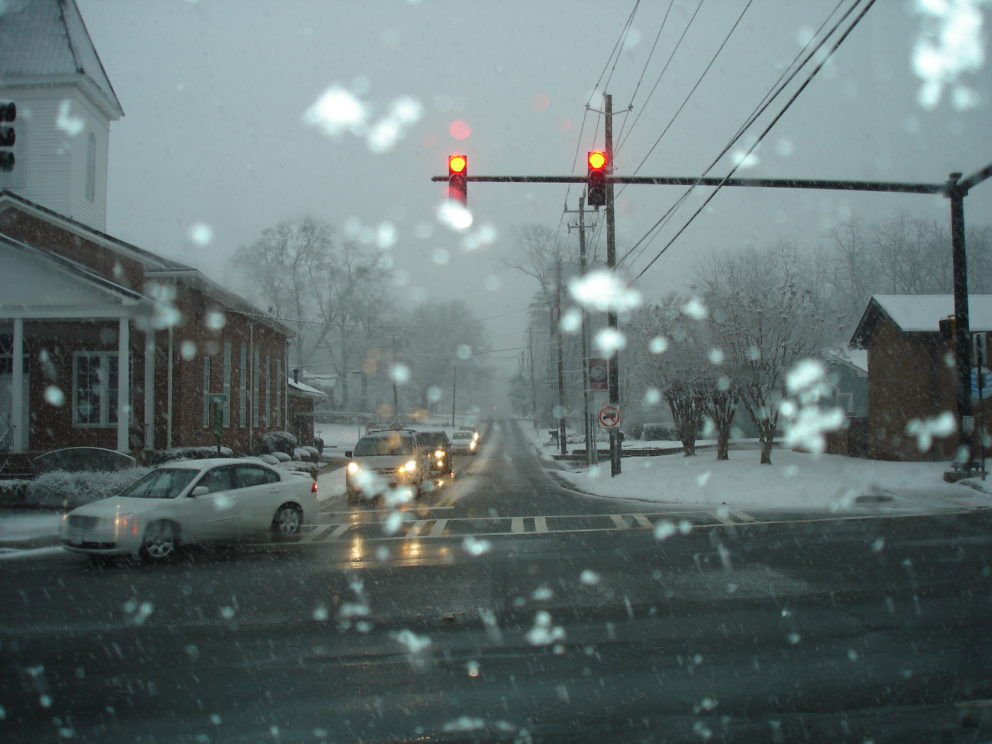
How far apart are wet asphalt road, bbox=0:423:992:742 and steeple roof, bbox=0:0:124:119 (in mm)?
Result: 22828

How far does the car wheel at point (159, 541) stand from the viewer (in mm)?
11945

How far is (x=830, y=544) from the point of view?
40.5ft

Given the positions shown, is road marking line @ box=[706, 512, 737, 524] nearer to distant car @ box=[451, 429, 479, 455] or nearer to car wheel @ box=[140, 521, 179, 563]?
car wheel @ box=[140, 521, 179, 563]

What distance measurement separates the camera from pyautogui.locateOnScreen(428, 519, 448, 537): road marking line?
580 inches

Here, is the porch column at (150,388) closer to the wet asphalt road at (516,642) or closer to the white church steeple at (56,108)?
the white church steeple at (56,108)

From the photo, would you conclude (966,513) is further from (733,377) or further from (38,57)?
(38,57)

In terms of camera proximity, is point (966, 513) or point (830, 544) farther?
point (966, 513)

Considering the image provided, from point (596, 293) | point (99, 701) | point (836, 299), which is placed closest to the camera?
point (99, 701)

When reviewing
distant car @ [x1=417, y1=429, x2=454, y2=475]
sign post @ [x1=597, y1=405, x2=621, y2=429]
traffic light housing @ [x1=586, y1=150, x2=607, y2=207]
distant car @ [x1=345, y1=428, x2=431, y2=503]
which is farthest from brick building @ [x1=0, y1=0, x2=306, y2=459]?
traffic light housing @ [x1=586, y1=150, x2=607, y2=207]

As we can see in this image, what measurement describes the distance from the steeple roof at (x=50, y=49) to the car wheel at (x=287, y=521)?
73.3 feet

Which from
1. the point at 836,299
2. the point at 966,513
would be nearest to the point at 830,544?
the point at 966,513

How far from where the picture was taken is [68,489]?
18.8 m

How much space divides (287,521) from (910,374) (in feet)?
62.3

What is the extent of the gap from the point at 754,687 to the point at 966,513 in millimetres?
11743
